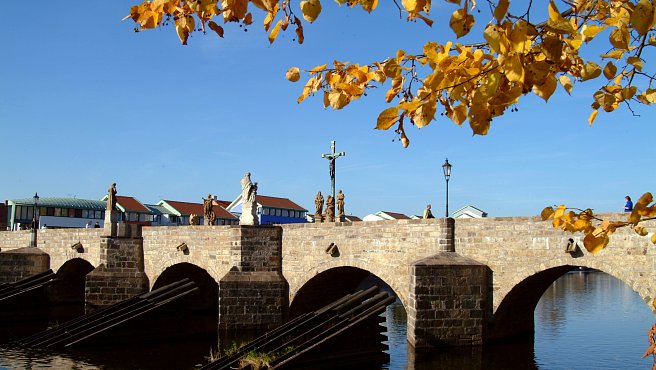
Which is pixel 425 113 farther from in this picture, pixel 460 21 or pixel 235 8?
pixel 235 8

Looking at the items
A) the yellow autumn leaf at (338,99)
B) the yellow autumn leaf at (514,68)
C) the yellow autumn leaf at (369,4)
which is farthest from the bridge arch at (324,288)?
the yellow autumn leaf at (514,68)

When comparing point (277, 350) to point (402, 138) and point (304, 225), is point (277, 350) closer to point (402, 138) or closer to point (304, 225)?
point (304, 225)

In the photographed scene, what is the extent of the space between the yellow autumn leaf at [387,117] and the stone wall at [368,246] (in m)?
16.0

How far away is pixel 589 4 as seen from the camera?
2.85 metres

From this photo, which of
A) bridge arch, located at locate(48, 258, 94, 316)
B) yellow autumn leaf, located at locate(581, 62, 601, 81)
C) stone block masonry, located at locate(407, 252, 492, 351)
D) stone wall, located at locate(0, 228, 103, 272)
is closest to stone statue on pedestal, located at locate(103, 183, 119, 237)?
stone wall, located at locate(0, 228, 103, 272)

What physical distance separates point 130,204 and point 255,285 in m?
42.9

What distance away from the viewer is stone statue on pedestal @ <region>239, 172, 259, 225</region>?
893 inches

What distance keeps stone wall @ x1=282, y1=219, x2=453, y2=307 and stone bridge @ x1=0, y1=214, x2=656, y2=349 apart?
0.03 metres

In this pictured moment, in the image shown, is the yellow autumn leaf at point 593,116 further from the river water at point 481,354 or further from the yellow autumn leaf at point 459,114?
the river water at point 481,354

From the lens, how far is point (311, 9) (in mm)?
2326

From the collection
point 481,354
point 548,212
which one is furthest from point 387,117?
point 481,354

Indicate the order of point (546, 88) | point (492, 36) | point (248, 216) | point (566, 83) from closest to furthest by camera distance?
1. point (492, 36)
2. point (546, 88)
3. point (566, 83)
4. point (248, 216)

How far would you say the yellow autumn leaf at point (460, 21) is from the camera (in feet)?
7.39

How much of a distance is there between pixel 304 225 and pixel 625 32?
2015cm
